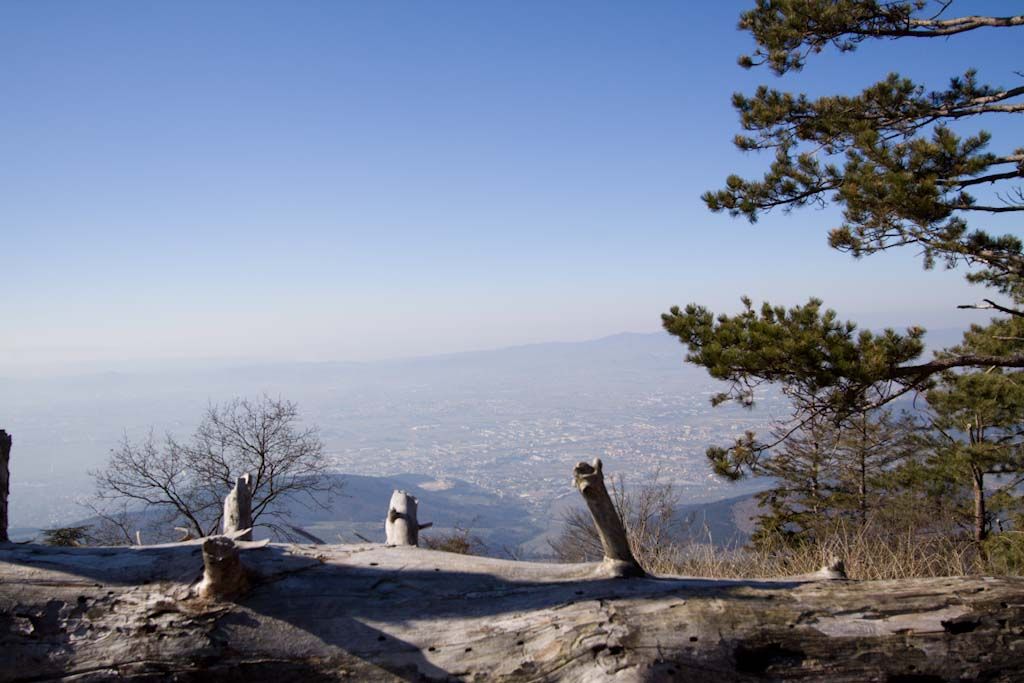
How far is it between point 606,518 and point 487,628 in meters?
0.86

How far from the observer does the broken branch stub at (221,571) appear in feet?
10.3

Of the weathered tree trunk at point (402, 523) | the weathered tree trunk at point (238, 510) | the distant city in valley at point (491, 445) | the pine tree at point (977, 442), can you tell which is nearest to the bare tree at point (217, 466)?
the weathered tree trunk at point (238, 510)

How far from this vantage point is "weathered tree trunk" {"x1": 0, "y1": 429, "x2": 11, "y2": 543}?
379 cm

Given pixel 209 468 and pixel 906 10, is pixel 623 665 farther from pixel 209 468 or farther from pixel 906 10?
pixel 209 468

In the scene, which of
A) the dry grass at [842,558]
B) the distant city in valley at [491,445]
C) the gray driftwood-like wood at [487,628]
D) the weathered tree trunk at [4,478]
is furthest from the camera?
the distant city in valley at [491,445]

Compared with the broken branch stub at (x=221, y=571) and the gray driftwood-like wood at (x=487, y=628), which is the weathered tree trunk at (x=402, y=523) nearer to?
the gray driftwood-like wood at (x=487, y=628)

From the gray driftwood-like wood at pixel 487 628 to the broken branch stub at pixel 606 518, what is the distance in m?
0.11

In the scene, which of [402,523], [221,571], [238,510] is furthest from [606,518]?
[238,510]

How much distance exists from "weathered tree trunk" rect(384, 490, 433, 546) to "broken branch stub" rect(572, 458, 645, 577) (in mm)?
1389

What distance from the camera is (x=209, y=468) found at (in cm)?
1855

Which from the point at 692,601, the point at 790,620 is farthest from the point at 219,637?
the point at 790,620

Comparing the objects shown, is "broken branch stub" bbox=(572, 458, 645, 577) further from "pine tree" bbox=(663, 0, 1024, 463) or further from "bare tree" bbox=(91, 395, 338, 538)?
"bare tree" bbox=(91, 395, 338, 538)

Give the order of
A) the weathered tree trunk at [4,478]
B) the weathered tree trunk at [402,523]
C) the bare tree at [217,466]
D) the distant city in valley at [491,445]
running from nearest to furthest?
the weathered tree trunk at [4,478], the weathered tree trunk at [402,523], the bare tree at [217,466], the distant city in valley at [491,445]

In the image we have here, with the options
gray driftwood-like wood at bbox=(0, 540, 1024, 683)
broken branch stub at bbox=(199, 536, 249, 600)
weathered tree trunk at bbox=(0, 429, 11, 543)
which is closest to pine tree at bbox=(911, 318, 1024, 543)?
gray driftwood-like wood at bbox=(0, 540, 1024, 683)
